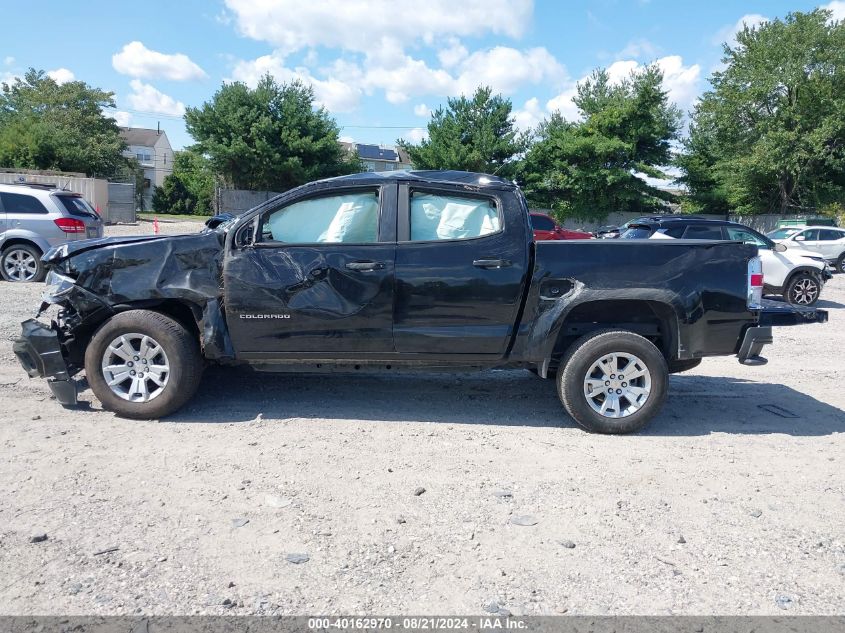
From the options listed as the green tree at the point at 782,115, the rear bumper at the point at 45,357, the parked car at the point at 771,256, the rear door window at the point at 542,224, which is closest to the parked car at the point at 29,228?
the rear bumper at the point at 45,357

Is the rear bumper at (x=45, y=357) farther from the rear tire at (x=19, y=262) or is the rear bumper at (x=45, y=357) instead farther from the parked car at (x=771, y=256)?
the parked car at (x=771, y=256)

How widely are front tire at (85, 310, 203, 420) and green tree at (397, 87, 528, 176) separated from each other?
32.0m

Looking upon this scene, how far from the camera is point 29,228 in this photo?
11.9 meters

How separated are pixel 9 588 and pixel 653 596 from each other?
2.86 metres

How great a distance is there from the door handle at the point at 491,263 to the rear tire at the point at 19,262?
1013cm

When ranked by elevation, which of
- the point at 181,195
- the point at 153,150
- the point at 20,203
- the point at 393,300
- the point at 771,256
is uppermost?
the point at 153,150

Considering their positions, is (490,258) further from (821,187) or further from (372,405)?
(821,187)

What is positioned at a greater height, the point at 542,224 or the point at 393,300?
the point at 542,224

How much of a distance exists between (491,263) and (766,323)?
2.31m

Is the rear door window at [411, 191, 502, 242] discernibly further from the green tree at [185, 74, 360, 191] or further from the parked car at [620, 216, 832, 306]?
the green tree at [185, 74, 360, 191]

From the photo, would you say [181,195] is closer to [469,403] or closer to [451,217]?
[469,403]

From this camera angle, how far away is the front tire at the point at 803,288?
1277 cm

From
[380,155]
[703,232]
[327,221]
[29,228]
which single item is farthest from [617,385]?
[380,155]

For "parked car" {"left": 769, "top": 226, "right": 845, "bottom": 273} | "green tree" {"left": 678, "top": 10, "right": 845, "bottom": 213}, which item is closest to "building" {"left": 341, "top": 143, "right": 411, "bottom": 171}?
"green tree" {"left": 678, "top": 10, "right": 845, "bottom": 213}
